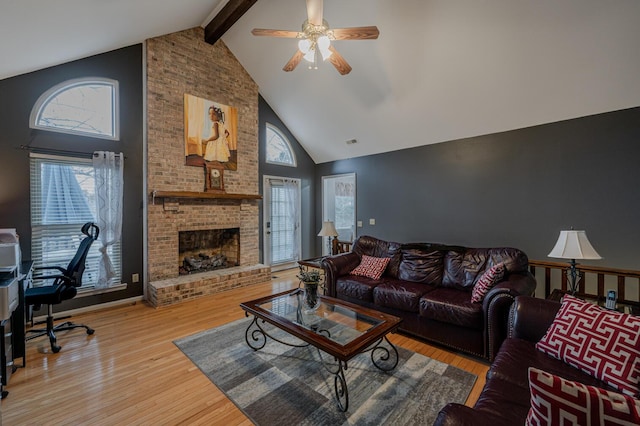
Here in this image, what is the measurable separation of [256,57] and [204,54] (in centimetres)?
88

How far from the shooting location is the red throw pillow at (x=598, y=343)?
1.37m

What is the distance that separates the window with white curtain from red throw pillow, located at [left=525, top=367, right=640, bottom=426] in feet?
15.5

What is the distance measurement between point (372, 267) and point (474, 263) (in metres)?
1.23

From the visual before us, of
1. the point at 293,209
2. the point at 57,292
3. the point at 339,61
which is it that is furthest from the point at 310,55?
the point at 293,209

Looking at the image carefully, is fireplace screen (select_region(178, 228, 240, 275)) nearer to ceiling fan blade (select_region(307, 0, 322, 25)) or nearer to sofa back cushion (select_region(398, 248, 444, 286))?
sofa back cushion (select_region(398, 248, 444, 286))

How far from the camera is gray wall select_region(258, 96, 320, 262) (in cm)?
574

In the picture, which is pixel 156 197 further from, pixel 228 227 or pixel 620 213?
pixel 620 213

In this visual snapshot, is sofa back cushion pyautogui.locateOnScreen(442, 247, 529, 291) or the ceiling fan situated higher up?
the ceiling fan

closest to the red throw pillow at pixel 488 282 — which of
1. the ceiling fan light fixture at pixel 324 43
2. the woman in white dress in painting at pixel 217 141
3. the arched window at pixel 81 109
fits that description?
the ceiling fan light fixture at pixel 324 43

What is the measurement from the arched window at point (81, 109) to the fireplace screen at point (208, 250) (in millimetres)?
1937

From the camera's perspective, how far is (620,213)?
3189mm

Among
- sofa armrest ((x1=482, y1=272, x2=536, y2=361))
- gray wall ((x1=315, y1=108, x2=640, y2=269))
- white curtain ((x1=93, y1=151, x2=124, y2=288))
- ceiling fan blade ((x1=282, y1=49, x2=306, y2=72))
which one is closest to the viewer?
sofa armrest ((x1=482, y1=272, x2=536, y2=361))

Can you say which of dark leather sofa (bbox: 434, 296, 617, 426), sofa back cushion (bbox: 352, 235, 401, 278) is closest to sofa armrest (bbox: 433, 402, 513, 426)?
dark leather sofa (bbox: 434, 296, 617, 426)

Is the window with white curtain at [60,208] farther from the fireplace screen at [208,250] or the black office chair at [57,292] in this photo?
the fireplace screen at [208,250]
